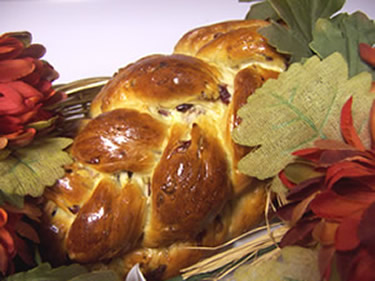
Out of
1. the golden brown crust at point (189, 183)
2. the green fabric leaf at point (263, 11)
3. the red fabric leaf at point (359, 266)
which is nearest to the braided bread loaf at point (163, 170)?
the golden brown crust at point (189, 183)

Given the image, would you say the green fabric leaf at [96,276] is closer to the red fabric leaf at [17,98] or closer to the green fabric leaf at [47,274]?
the green fabric leaf at [47,274]

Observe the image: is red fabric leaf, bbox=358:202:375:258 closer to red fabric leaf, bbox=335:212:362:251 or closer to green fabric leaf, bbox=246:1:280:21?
red fabric leaf, bbox=335:212:362:251

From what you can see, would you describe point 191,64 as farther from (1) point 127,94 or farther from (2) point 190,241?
(2) point 190,241

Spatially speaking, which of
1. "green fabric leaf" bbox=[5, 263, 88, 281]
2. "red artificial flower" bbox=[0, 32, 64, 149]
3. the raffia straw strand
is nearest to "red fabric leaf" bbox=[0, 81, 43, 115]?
"red artificial flower" bbox=[0, 32, 64, 149]

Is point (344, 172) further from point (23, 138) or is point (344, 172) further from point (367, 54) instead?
point (23, 138)

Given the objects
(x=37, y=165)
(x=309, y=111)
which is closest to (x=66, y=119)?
(x=37, y=165)

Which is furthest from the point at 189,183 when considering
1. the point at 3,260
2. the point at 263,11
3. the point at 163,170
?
the point at 263,11

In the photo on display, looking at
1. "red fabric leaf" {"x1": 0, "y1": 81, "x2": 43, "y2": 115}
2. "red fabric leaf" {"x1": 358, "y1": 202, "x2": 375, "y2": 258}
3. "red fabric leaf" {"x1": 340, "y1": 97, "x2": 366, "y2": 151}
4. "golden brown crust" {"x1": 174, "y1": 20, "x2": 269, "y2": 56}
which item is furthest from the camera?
"golden brown crust" {"x1": 174, "y1": 20, "x2": 269, "y2": 56}
